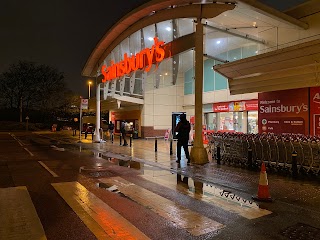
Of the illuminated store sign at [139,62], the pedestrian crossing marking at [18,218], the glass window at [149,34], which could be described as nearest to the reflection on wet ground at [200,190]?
the pedestrian crossing marking at [18,218]

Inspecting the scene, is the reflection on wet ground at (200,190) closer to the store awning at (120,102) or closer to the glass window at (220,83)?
the glass window at (220,83)

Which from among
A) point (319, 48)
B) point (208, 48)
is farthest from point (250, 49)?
point (319, 48)

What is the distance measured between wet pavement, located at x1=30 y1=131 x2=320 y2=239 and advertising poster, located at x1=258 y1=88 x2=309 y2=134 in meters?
5.87

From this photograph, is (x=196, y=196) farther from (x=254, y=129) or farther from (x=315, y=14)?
(x=254, y=129)

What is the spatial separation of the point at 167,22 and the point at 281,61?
6944mm

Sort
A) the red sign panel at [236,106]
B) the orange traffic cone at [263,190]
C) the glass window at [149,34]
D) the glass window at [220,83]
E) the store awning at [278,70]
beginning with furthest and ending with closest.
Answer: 1. the glass window at [220,83]
2. the red sign panel at [236,106]
3. the glass window at [149,34]
4. the store awning at [278,70]
5. the orange traffic cone at [263,190]

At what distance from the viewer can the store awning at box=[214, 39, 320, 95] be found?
457 inches

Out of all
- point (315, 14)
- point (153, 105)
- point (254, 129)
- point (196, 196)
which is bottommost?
point (196, 196)

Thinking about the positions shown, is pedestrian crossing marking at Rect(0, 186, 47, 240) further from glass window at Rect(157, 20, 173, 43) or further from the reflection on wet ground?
glass window at Rect(157, 20, 173, 43)

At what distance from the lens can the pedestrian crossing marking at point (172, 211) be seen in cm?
495

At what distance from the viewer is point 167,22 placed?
1641cm

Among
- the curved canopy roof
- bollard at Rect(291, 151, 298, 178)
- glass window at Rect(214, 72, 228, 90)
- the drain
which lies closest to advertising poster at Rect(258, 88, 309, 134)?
the curved canopy roof

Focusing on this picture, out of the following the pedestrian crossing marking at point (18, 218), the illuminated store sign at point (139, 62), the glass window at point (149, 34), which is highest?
the glass window at point (149, 34)

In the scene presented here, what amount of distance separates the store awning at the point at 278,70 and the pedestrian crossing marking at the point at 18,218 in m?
10.8
